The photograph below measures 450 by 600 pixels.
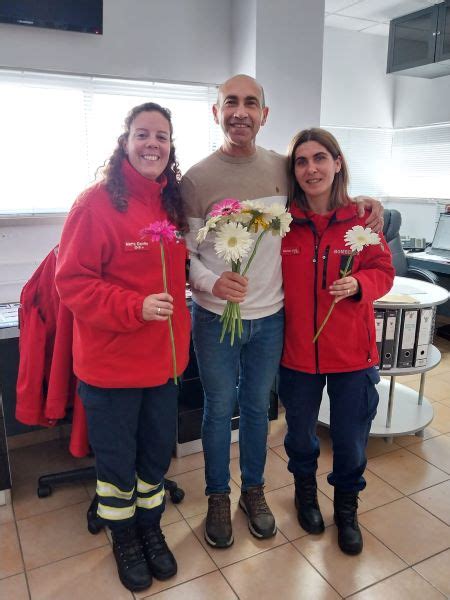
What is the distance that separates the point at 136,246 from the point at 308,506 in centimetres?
127

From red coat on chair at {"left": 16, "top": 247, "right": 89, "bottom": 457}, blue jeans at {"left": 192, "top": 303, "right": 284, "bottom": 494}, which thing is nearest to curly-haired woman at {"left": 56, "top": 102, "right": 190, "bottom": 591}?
blue jeans at {"left": 192, "top": 303, "right": 284, "bottom": 494}

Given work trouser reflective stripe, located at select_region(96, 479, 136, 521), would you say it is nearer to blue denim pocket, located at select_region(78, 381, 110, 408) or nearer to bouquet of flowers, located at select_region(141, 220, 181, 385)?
blue denim pocket, located at select_region(78, 381, 110, 408)

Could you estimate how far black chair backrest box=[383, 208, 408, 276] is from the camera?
3.95 m

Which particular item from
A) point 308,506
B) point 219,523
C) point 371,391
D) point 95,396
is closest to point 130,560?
point 219,523

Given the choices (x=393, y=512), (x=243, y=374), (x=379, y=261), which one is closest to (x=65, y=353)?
(x=243, y=374)

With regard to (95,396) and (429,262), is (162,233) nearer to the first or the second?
(95,396)

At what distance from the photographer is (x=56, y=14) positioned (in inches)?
101

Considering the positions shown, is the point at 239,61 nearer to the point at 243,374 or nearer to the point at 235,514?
the point at 243,374

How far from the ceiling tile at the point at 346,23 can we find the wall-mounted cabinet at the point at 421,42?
0.84 ft

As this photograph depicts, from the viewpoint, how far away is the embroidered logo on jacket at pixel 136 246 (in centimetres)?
149

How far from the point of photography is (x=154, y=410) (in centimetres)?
168

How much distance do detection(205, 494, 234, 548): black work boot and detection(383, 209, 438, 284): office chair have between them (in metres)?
2.57

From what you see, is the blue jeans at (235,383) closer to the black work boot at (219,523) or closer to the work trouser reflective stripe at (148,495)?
the black work boot at (219,523)

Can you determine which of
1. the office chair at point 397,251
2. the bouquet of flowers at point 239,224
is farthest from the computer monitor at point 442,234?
the bouquet of flowers at point 239,224
